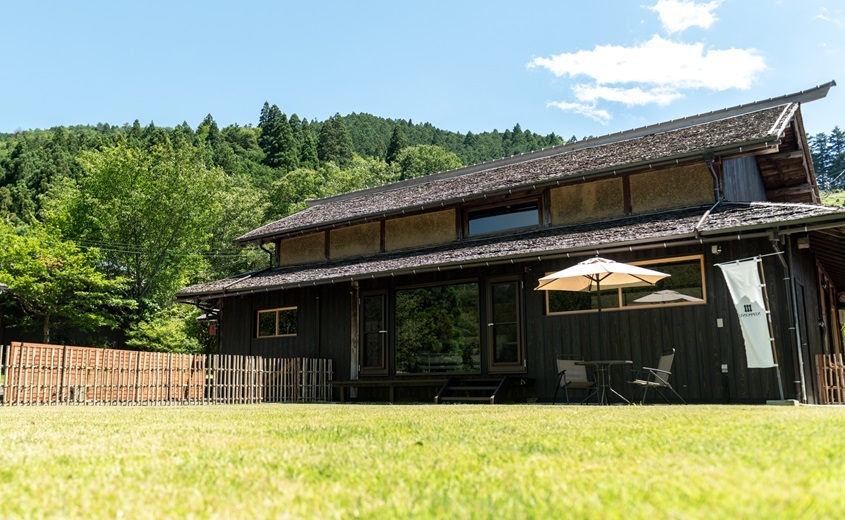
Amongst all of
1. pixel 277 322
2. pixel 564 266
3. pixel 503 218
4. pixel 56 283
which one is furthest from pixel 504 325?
pixel 56 283

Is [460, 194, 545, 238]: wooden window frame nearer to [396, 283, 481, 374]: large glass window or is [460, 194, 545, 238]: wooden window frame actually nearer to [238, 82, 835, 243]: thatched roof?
[238, 82, 835, 243]: thatched roof

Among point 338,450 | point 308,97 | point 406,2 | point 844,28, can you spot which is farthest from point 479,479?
point 308,97

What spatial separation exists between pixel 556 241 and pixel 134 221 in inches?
1060

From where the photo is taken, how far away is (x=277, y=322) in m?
16.2

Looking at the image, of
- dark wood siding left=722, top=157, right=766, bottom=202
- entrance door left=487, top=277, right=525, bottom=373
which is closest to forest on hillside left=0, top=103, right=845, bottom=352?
entrance door left=487, top=277, right=525, bottom=373

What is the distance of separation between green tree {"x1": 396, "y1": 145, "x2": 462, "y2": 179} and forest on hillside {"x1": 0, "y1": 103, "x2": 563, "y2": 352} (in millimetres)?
95

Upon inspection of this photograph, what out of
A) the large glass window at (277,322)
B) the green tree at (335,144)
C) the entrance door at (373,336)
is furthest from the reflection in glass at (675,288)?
the green tree at (335,144)

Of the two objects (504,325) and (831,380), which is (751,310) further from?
(504,325)

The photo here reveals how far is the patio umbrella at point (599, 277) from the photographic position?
9711 mm

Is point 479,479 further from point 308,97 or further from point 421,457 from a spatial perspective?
point 308,97

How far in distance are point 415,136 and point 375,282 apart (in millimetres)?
47701

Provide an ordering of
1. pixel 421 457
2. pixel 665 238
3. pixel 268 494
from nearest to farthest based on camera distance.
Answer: pixel 268 494 < pixel 421 457 < pixel 665 238

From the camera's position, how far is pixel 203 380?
1290 cm

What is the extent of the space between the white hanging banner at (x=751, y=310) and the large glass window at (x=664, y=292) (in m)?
1.07
